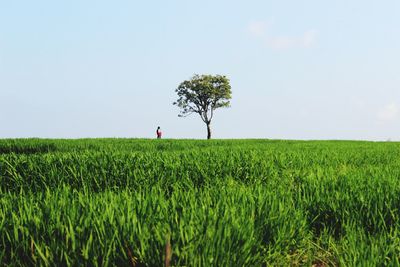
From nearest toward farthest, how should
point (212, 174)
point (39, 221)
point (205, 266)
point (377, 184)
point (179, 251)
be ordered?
point (205, 266)
point (179, 251)
point (39, 221)
point (377, 184)
point (212, 174)

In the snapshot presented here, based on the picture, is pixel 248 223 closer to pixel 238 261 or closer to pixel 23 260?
pixel 238 261

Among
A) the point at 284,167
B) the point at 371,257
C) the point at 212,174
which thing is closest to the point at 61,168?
the point at 212,174

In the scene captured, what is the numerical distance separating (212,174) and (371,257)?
4.48 metres

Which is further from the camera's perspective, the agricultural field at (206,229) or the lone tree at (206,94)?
the lone tree at (206,94)

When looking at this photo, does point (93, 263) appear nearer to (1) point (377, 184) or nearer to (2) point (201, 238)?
(2) point (201, 238)

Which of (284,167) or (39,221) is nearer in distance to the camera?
(39,221)

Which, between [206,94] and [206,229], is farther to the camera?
[206,94]

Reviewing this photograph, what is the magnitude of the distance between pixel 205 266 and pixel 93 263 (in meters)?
0.63

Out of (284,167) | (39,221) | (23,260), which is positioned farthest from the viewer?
(284,167)

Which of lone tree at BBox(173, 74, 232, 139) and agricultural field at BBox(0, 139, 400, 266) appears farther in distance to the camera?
lone tree at BBox(173, 74, 232, 139)

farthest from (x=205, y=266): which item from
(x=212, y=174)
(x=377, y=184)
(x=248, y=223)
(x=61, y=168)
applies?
(x=61, y=168)

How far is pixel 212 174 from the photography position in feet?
22.2

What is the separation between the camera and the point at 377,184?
4.85 meters

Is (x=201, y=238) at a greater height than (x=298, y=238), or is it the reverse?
(x=201, y=238)
